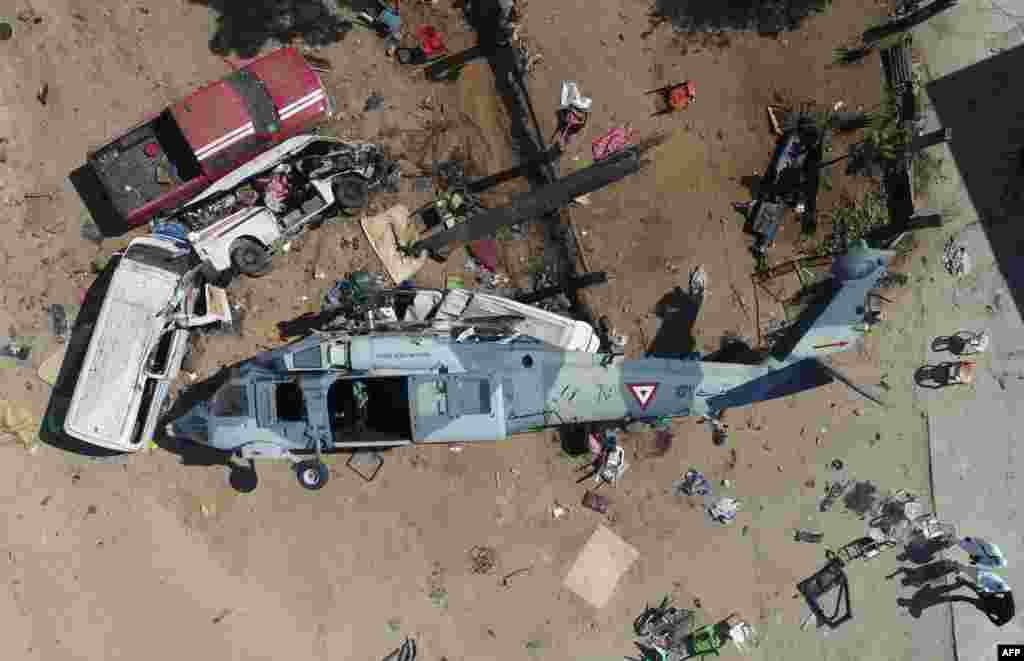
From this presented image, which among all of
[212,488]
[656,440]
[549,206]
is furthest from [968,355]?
[212,488]

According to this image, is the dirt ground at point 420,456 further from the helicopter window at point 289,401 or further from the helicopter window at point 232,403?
the helicopter window at point 289,401

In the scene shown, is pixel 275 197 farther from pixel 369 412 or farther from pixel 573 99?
pixel 573 99

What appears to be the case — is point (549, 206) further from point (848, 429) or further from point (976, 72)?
point (976, 72)

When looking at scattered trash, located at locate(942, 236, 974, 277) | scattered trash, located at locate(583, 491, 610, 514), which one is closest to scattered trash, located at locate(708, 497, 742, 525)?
scattered trash, located at locate(583, 491, 610, 514)

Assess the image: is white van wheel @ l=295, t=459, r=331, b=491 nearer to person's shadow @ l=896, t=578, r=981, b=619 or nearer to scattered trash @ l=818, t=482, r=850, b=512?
scattered trash @ l=818, t=482, r=850, b=512

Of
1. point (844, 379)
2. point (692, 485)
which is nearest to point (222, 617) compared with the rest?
point (692, 485)

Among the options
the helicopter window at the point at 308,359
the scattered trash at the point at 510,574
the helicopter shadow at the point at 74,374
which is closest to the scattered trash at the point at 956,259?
the scattered trash at the point at 510,574
